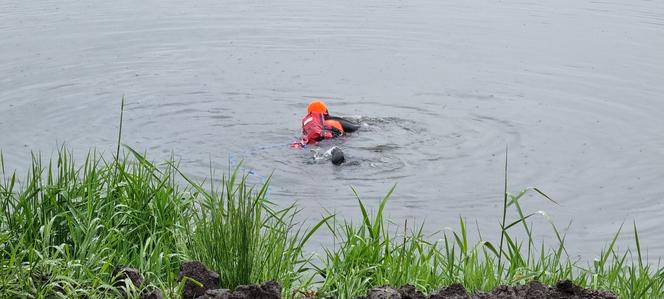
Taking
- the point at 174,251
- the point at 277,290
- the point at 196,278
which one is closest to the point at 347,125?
the point at 174,251

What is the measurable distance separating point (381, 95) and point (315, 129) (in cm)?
238

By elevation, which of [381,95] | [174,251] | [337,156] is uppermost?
[174,251]

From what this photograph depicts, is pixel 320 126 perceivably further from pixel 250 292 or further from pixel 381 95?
pixel 250 292

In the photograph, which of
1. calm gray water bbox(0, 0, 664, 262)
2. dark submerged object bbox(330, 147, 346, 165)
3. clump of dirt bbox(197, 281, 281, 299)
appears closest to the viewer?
clump of dirt bbox(197, 281, 281, 299)

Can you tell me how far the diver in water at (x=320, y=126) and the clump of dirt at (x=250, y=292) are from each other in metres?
6.38

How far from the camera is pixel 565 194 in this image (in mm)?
9469

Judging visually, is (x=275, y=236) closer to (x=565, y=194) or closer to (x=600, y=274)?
(x=600, y=274)

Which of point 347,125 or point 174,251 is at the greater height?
point 174,251

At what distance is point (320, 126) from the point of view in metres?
10.9

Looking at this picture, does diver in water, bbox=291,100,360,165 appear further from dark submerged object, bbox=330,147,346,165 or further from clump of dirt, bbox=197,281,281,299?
clump of dirt, bbox=197,281,281,299

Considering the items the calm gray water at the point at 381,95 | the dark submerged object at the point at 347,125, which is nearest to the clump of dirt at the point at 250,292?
the calm gray water at the point at 381,95

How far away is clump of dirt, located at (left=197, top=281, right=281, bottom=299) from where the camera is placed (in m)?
4.41

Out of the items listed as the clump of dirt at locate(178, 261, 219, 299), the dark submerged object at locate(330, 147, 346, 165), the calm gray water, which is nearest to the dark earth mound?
the clump of dirt at locate(178, 261, 219, 299)

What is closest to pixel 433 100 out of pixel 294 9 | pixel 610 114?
pixel 610 114
